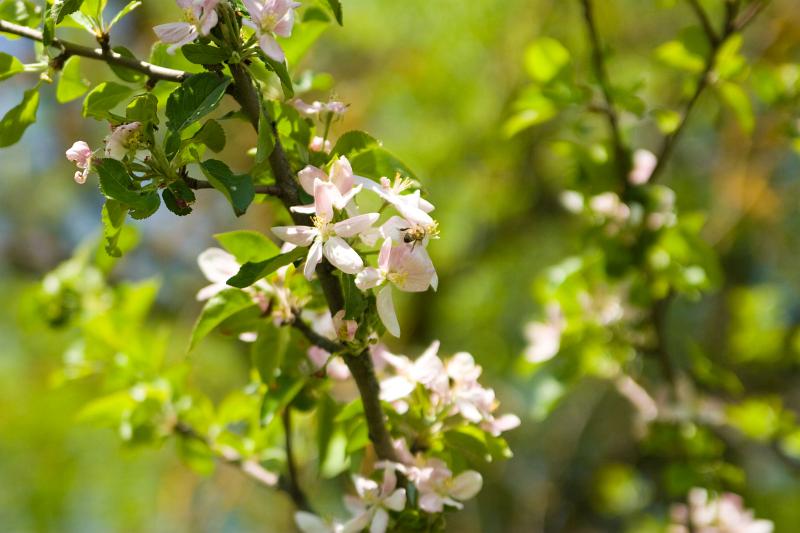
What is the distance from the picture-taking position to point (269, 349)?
672 millimetres

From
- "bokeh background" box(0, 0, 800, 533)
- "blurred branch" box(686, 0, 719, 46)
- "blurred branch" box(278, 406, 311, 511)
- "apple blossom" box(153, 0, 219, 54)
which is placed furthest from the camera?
"bokeh background" box(0, 0, 800, 533)

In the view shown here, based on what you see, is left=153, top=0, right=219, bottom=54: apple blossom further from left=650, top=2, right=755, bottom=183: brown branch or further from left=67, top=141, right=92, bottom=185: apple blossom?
left=650, top=2, right=755, bottom=183: brown branch

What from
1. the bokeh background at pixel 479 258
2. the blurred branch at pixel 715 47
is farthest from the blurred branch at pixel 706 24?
the bokeh background at pixel 479 258

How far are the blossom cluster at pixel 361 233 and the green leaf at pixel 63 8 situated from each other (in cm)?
18

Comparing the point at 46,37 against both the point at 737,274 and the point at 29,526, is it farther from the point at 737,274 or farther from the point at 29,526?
the point at 29,526

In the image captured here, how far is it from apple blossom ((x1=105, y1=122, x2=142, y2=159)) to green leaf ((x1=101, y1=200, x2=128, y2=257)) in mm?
33

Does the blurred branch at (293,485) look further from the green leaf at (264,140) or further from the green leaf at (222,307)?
the green leaf at (264,140)

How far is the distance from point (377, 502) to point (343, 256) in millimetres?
234

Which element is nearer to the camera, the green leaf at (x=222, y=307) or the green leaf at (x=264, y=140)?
the green leaf at (x=264, y=140)

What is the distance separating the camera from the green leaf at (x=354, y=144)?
23.5 inches

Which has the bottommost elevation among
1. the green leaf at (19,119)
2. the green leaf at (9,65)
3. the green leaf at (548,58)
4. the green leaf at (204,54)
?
the green leaf at (548,58)

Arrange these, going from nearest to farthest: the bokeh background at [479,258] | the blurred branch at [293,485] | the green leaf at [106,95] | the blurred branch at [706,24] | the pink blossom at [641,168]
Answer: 1. the green leaf at [106,95]
2. the blurred branch at [293,485]
3. the blurred branch at [706,24]
4. the pink blossom at [641,168]
5. the bokeh background at [479,258]

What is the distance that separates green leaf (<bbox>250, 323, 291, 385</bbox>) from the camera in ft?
2.19

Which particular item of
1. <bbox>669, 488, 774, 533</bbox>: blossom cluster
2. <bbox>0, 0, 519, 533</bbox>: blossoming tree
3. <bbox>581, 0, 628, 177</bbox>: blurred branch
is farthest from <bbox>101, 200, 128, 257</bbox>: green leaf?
<bbox>669, 488, 774, 533</bbox>: blossom cluster
